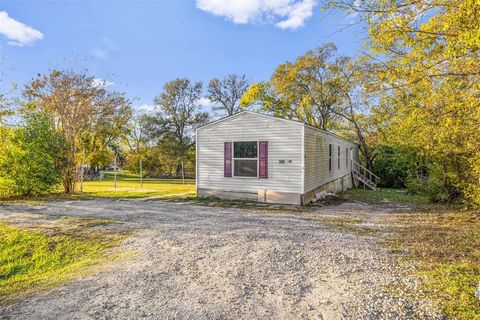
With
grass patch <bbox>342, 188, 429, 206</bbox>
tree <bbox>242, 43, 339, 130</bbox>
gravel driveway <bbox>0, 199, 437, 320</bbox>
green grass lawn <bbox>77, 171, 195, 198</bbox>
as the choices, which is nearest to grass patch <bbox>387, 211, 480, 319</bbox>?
gravel driveway <bbox>0, 199, 437, 320</bbox>

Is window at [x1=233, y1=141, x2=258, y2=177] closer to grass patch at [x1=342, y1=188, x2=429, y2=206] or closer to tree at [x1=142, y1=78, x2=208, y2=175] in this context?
grass patch at [x1=342, y1=188, x2=429, y2=206]

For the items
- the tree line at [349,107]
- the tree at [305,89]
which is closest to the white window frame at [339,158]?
the tree line at [349,107]

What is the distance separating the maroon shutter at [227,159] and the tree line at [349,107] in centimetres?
430

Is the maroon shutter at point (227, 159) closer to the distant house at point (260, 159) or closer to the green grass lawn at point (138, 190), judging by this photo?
the distant house at point (260, 159)

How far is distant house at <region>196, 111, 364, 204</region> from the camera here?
9641 millimetres

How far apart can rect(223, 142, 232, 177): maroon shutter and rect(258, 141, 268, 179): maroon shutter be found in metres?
1.12

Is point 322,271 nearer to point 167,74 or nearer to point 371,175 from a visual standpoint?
point 371,175

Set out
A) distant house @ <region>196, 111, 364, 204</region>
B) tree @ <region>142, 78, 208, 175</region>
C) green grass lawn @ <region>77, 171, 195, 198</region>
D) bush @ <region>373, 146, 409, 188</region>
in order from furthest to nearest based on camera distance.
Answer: tree @ <region>142, 78, 208, 175</region> < bush @ <region>373, 146, 409, 188</region> < green grass lawn @ <region>77, 171, 195, 198</region> < distant house @ <region>196, 111, 364, 204</region>

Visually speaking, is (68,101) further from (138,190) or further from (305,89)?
(305,89)

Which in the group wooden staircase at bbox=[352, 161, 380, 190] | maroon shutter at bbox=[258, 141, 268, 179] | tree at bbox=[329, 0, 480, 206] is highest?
tree at bbox=[329, 0, 480, 206]

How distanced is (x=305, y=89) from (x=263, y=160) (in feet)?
38.7

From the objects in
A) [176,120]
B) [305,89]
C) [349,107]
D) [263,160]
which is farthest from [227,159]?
[176,120]

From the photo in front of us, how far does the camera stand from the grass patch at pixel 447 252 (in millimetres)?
2873

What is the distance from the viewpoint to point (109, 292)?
3316 millimetres
